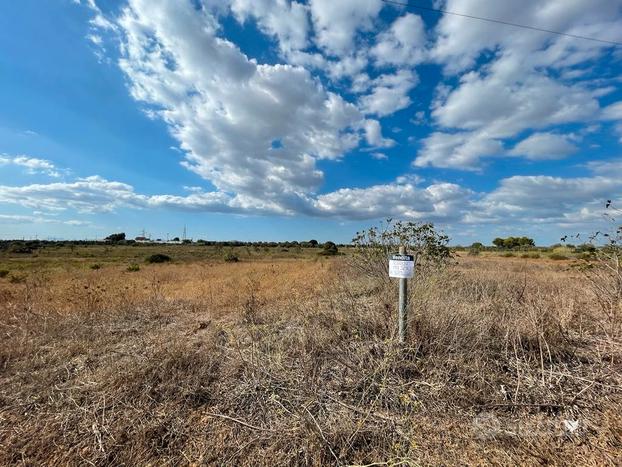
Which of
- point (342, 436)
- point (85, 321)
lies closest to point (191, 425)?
point (342, 436)

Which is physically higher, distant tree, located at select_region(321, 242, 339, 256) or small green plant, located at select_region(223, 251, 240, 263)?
distant tree, located at select_region(321, 242, 339, 256)

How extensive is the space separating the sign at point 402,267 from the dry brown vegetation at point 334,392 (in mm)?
780

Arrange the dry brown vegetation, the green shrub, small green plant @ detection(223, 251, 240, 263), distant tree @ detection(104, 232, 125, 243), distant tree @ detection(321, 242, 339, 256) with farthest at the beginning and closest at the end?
distant tree @ detection(104, 232, 125, 243) < distant tree @ detection(321, 242, 339, 256) < small green plant @ detection(223, 251, 240, 263) < the green shrub < the dry brown vegetation

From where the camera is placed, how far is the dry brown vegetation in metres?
2.36

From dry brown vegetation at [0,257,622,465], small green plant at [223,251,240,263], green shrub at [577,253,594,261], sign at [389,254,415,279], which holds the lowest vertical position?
dry brown vegetation at [0,257,622,465]

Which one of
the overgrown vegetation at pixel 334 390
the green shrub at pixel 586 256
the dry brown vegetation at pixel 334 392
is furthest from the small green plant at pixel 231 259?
the green shrub at pixel 586 256

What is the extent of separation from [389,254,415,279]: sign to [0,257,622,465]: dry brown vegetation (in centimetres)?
78

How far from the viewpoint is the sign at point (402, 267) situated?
10.9ft

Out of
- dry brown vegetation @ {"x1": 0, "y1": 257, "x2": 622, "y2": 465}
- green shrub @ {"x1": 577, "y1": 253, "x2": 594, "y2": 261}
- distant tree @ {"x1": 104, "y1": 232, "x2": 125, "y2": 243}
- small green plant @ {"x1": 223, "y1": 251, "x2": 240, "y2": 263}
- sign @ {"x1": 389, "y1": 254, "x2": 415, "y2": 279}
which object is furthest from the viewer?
distant tree @ {"x1": 104, "y1": 232, "x2": 125, "y2": 243}

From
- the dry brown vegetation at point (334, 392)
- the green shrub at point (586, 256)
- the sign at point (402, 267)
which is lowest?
the dry brown vegetation at point (334, 392)

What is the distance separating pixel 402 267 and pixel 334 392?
4.68ft

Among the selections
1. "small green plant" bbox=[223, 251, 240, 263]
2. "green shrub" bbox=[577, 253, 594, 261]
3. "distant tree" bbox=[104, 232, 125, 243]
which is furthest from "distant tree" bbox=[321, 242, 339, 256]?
"distant tree" bbox=[104, 232, 125, 243]

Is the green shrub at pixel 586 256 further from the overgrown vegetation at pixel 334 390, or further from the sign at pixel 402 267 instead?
the sign at pixel 402 267

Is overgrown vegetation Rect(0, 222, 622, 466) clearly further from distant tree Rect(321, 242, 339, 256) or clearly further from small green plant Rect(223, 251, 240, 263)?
distant tree Rect(321, 242, 339, 256)
